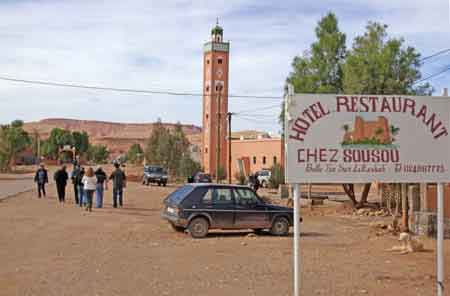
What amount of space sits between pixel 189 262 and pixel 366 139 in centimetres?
529

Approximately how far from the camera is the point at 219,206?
17.5 meters

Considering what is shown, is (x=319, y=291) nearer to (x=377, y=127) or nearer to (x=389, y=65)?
(x=377, y=127)

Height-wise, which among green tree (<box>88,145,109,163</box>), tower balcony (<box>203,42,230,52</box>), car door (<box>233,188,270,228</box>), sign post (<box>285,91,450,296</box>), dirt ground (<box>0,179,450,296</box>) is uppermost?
tower balcony (<box>203,42,230,52</box>)

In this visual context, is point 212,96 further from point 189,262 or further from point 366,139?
point 366,139

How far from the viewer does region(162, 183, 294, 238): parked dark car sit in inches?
677

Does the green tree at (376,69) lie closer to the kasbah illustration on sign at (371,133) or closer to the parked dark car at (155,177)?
the kasbah illustration on sign at (371,133)

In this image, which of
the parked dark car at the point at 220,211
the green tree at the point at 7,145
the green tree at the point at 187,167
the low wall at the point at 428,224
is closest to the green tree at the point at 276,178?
the green tree at the point at 187,167

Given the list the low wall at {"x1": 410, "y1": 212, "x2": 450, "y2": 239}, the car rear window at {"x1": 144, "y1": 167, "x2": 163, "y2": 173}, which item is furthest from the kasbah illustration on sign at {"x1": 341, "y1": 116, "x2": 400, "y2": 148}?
the car rear window at {"x1": 144, "y1": 167, "x2": 163, "y2": 173}

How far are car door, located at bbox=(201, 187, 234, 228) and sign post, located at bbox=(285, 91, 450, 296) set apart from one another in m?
8.92

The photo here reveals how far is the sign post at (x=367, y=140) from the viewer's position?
8531 millimetres

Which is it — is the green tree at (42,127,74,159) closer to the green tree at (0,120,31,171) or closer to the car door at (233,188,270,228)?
the green tree at (0,120,31,171)

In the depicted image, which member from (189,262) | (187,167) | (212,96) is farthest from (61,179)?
(212,96)

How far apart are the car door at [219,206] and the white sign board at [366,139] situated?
355 inches

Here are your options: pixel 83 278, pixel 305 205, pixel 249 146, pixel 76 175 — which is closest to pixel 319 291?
pixel 83 278
